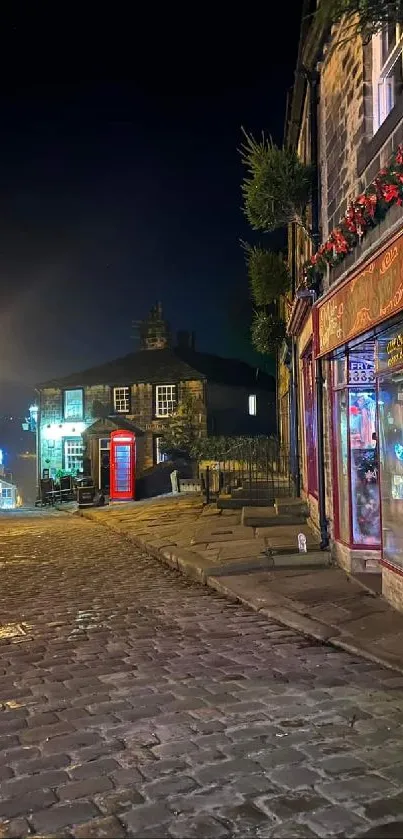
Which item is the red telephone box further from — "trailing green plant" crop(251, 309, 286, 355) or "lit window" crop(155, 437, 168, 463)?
"lit window" crop(155, 437, 168, 463)

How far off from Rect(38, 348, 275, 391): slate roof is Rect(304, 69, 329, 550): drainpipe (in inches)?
937

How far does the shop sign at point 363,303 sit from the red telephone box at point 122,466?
1570 cm

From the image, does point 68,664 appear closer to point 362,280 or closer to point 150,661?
point 150,661

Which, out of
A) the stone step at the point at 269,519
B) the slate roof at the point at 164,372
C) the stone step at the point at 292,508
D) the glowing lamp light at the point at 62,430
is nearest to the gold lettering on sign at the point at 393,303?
the stone step at the point at 269,519

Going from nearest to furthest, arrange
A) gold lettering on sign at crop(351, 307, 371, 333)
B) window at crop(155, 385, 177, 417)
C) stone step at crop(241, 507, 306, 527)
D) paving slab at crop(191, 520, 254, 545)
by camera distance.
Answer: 1. gold lettering on sign at crop(351, 307, 371, 333)
2. paving slab at crop(191, 520, 254, 545)
3. stone step at crop(241, 507, 306, 527)
4. window at crop(155, 385, 177, 417)

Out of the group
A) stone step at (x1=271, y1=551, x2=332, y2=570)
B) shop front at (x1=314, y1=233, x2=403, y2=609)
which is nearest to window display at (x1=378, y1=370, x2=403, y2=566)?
shop front at (x1=314, y1=233, x2=403, y2=609)

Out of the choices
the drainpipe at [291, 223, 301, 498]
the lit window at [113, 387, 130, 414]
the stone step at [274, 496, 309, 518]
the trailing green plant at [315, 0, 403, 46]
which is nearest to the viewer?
the trailing green plant at [315, 0, 403, 46]

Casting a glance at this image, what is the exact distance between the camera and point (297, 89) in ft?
40.6

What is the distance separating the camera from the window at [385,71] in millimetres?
7172

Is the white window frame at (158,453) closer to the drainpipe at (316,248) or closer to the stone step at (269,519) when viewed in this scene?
the stone step at (269,519)

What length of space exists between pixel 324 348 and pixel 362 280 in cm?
214

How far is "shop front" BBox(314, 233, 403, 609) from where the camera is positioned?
23.0ft

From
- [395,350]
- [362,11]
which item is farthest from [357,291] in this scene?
[362,11]

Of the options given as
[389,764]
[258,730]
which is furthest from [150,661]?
[389,764]
